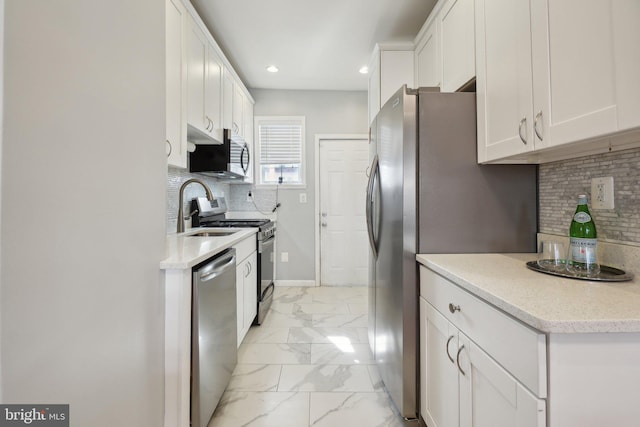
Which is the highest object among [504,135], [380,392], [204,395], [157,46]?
[157,46]

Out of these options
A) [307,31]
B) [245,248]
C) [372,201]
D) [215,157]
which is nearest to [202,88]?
[215,157]

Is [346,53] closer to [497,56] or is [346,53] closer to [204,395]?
[497,56]

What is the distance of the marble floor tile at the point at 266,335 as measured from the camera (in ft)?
7.47

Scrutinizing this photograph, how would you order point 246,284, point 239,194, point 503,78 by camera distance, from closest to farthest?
1. point 503,78
2. point 246,284
3. point 239,194

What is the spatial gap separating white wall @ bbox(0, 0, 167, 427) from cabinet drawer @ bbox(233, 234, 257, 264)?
86 centimetres

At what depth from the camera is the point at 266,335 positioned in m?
2.37

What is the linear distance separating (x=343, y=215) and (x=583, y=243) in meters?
2.82

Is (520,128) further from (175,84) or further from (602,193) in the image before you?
(175,84)

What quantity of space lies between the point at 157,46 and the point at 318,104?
276 centimetres

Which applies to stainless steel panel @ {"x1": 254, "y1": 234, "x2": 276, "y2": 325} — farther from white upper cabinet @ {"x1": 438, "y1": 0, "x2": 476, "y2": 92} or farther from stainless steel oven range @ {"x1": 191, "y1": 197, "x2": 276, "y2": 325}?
white upper cabinet @ {"x1": 438, "y1": 0, "x2": 476, "y2": 92}

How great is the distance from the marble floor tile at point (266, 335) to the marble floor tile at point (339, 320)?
12.6 inches

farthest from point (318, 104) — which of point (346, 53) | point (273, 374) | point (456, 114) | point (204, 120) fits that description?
point (273, 374)

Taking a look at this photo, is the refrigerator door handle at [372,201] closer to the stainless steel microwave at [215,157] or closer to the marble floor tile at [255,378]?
the marble floor tile at [255,378]

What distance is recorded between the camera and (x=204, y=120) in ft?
6.98
